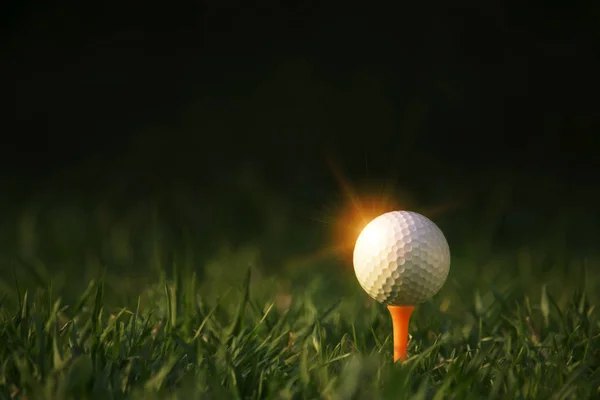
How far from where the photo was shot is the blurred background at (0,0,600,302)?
3.80 meters

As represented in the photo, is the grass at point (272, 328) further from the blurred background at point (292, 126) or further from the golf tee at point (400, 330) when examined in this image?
the blurred background at point (292, 126)

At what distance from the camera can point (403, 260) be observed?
73.3 inches

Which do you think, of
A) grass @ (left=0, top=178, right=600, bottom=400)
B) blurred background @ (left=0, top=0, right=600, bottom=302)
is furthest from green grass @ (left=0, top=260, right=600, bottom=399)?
blurred background @ (left=0, top=0, right=600, bottom=302)

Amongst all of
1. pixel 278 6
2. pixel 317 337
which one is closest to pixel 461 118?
pixel 278 6

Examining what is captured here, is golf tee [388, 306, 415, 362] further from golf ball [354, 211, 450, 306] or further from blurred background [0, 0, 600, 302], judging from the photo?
blurred background [0, 0, 600, 302]

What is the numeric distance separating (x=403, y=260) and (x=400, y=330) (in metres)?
0.19

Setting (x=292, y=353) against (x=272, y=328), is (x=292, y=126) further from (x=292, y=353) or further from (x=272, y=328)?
(x=292, y=353)

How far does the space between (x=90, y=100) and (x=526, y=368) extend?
4.22 metres

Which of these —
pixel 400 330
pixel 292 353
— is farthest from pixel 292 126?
pixel 400 330

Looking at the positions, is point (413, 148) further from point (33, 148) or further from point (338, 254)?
point (33, 148)

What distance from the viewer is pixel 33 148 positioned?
5.21 meters

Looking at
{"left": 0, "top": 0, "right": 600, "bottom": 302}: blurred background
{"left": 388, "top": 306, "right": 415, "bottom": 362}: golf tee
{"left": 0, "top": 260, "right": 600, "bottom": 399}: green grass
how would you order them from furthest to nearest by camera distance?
{"left": 0, "top": 0, "right": 600, "bottom": 302}: blurred background, {"left": 388, "top": 306, "right": 415, "bottom": 362}: golf tee, {"left": 0, "top": 260, "right": 600, "bottom": 399}: green grass

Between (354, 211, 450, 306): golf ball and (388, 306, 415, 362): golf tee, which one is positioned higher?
(354, 211, 450, 306): golf ball

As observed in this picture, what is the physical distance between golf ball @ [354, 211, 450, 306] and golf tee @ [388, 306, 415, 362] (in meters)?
0.02
